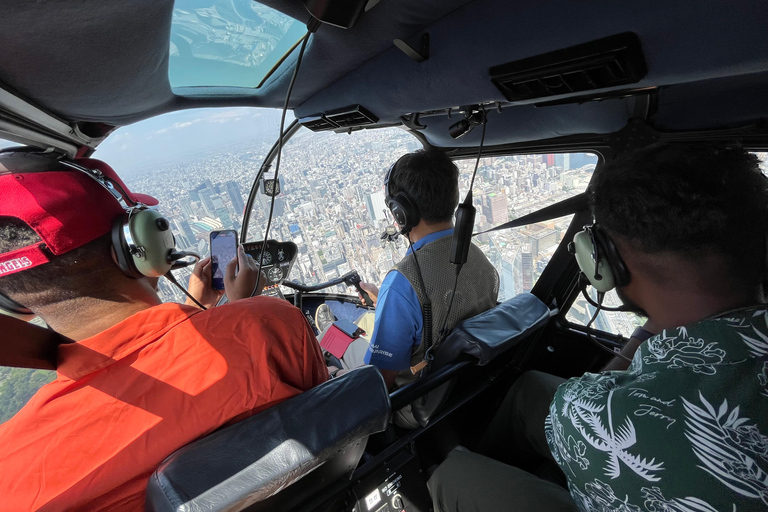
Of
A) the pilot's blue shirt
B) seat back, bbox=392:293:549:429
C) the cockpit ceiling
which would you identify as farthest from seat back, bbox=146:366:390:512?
the cockpit ceiling

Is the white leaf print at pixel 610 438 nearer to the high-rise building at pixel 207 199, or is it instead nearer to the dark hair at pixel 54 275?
the dark hair at pixel 54 275

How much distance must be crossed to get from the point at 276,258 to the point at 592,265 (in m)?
1.89

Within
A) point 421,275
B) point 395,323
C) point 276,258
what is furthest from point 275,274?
point 421,275

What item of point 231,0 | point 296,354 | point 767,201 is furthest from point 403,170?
point 767,201

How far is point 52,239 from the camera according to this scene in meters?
0.79

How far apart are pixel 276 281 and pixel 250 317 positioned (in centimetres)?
146

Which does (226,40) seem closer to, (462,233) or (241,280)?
(241,280)

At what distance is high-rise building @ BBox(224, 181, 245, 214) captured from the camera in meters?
3.41

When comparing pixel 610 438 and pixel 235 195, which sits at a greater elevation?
pixel 235 195

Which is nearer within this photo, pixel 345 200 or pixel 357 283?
pixel 357 283

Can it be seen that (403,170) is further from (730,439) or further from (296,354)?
(730,439)

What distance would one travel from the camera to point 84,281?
86 cm

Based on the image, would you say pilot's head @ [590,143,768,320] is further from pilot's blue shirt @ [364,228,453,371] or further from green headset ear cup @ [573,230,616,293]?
pilot's blue shirt @ [364,228,453,371]

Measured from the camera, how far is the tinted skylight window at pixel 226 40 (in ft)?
4.09
